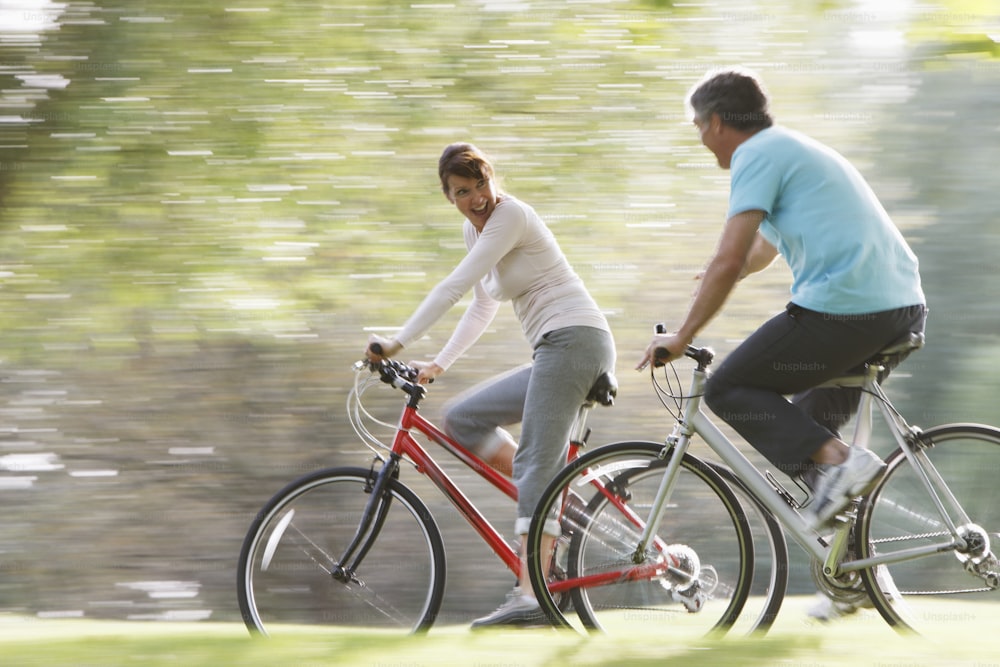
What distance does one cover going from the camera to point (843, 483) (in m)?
3.33

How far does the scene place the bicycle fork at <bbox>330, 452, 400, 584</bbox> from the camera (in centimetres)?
395

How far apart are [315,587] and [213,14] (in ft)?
10.8

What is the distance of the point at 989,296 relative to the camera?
23.6 feet

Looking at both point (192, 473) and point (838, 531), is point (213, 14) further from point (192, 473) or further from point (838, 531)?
point (838, 531)

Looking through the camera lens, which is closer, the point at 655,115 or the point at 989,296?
the point at 655,115

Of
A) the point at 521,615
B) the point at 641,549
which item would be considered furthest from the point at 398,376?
the point at 641,549

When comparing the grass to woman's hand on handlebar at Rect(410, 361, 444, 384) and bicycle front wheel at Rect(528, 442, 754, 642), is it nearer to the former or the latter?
bicycle front wheel at Rect(528, 442, 754, 642)

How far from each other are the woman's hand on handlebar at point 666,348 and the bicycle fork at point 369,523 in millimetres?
1089

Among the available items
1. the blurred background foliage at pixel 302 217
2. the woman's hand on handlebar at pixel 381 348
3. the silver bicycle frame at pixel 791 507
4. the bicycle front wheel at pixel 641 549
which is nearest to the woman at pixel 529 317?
the woman's hand on handlebar at pixel 381 348

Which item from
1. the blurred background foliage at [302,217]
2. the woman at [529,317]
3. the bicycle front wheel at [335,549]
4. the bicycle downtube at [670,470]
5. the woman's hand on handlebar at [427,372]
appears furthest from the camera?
the blurred background foliage at [302,217]

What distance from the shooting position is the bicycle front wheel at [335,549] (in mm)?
3922

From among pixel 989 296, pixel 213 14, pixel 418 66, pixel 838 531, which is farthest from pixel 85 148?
pixel 989 296

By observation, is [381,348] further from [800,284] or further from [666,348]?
[800,284]

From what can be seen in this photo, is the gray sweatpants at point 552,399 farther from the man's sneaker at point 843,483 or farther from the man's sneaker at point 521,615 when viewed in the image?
the man's sneaker at point 843,483
